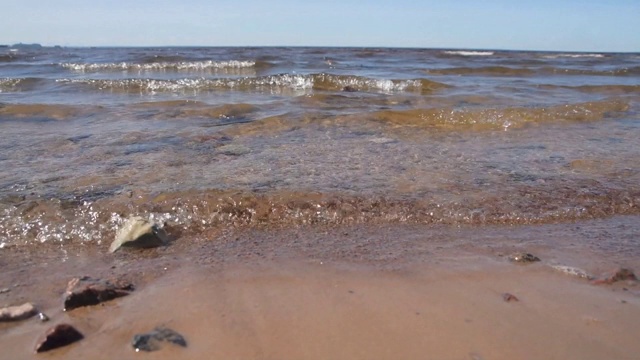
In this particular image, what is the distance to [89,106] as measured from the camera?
8.13 meters

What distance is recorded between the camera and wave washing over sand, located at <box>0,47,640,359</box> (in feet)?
6.81

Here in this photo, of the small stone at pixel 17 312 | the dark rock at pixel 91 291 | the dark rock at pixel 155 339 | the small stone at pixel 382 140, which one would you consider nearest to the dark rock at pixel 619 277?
the dark rock at pixel 155 339

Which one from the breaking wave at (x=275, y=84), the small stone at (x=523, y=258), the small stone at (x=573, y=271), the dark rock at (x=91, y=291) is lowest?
the dark rock at (x=91, y=291)

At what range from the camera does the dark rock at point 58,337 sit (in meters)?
1.95

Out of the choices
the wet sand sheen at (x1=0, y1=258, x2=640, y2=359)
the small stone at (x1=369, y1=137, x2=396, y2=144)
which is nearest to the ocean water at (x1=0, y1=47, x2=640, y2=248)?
the small stone at (x1=369, y1=137, x2=396, y2=144)

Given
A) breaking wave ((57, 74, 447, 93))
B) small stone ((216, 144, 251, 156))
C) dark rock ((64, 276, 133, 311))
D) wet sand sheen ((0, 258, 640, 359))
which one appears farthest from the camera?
breaking wave ((57, 74, 447, 93))

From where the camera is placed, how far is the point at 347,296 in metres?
2.36

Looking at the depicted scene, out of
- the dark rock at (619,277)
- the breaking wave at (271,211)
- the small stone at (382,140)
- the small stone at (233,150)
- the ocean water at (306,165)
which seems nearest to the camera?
the dark rock at (619,277)

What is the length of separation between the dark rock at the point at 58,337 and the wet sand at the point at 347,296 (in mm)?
31

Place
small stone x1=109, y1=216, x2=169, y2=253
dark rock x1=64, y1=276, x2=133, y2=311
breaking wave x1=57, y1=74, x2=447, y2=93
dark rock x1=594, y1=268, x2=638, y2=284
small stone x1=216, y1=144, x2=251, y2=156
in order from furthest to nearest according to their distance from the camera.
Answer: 1. breaking wave x1=57, y1=74, x2=447, y2=93
2. small stone x1=216, y1=144, x2=251, y2=156
3. small stone x1=109, y1=216, x2=169, y2=253
4. dark rock x1=594, y1=268, x2=638, y2=284
5. dark rock x1=64, y1=276, x2=133, y2=311

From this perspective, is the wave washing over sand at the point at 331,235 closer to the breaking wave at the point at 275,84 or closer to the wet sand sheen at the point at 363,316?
the wet sand sheen at the point at 363,316

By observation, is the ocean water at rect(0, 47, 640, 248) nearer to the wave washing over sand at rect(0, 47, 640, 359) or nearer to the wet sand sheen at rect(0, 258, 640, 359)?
the wave washing over sand at rect(0, 47, 640, 359)

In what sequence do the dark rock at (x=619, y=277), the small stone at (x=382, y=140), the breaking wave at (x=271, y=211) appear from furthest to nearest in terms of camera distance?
the small stone at (x=382, y=140) → the breaking wave at (x=271, y=211) → the dark rock at (x=619, y=277)

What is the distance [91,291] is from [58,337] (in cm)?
34
